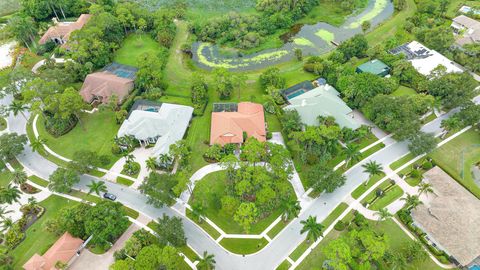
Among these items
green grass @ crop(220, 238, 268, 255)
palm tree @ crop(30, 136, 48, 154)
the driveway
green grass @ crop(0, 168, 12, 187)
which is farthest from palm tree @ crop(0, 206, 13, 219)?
green grass @ crop(220, 238, 268, 255)

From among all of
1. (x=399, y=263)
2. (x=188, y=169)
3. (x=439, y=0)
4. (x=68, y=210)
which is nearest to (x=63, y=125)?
(x=68, y=210)

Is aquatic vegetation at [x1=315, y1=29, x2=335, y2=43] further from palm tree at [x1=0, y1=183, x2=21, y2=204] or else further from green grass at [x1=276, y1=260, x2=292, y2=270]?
palm tree at [x1=0, y1=183, x2=21, y2=204]

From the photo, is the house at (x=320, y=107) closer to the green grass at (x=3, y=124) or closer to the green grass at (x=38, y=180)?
the green grass at (x=38, y=180)

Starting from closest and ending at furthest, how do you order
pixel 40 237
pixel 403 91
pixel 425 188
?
pixel 40 237
pixel 425 188
pixel 403 91

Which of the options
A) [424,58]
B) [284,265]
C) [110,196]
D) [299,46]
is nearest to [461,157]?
[424,58]

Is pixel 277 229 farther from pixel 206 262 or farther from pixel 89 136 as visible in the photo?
pixel 89 136

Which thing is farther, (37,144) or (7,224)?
(37,144)
